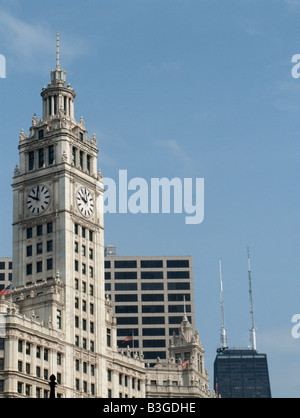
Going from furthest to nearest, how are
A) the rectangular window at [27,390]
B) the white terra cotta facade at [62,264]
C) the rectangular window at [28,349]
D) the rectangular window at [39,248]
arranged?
the rectangular window at [39,248] → the white terra cotta facade at [62,264] → the rectangular window at [28,349] → the rectangular window at [27,390]

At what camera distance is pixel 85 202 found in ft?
513

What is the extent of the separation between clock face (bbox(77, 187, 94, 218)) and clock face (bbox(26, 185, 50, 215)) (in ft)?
17.6

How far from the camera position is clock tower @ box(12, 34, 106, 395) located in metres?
146

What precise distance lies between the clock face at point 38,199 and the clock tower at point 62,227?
165mm

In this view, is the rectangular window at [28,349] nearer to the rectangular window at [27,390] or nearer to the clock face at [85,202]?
the rectangular window at [27,390]

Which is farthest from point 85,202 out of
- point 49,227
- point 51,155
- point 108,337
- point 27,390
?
point 27,390

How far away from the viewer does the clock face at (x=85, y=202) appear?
509 ft

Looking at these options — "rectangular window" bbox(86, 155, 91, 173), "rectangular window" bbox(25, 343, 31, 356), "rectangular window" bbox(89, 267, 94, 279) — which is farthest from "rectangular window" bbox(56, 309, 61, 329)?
"rectangular window" bbox(86, 155, 91, 173)

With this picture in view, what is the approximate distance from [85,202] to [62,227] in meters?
8.79

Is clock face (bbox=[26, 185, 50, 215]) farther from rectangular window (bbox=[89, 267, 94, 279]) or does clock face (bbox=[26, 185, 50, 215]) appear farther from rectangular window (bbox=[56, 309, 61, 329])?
rectangular window (bbox=[56, 309, 61, 329])

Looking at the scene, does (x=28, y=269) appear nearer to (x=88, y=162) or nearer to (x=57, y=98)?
(x=88, y=162)

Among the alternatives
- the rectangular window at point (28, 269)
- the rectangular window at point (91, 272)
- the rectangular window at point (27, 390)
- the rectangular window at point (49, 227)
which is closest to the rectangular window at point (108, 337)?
the rectangular window at point (91, 272)
